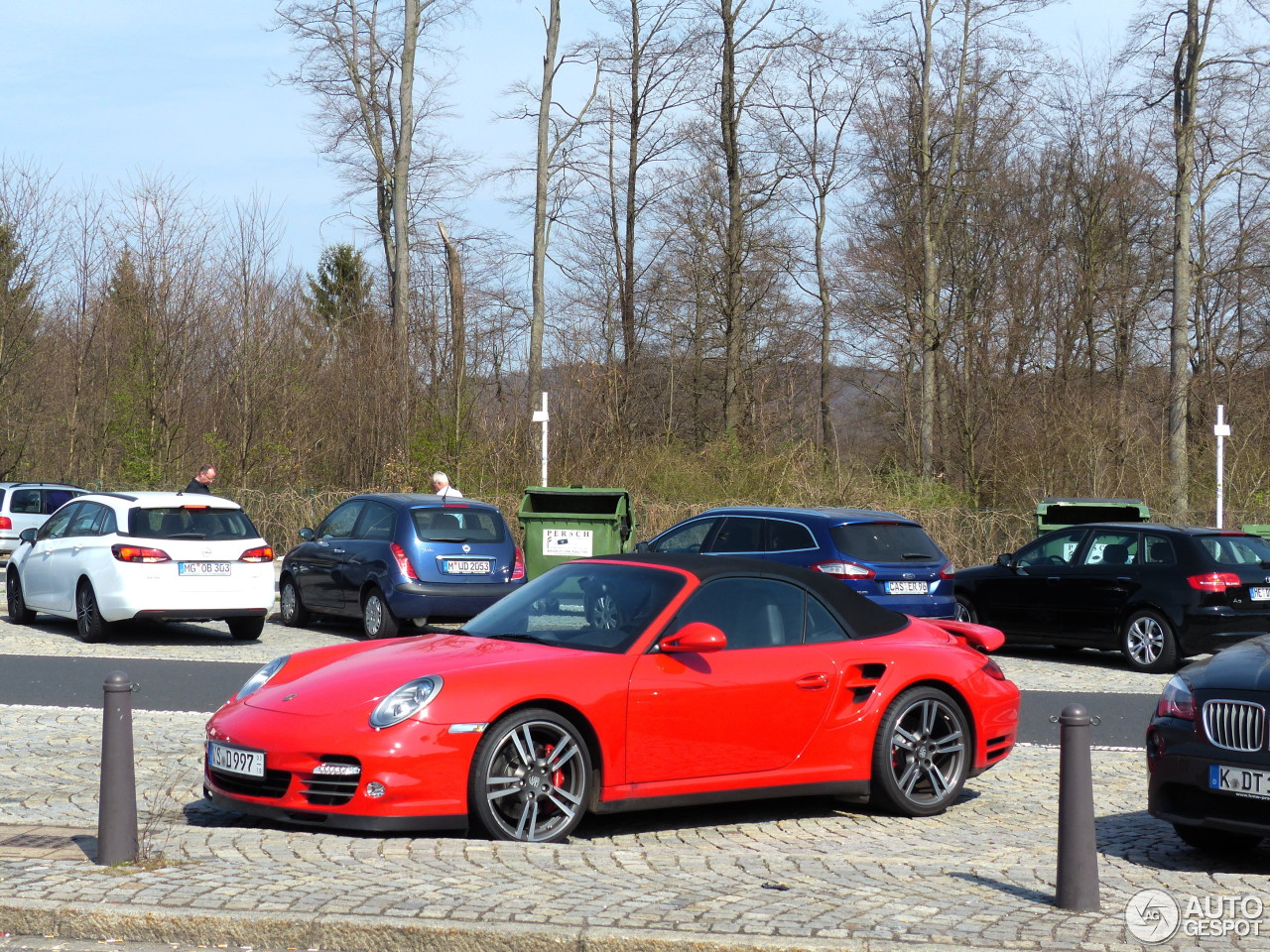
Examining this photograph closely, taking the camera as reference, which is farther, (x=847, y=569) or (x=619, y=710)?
(x=847, y=569)

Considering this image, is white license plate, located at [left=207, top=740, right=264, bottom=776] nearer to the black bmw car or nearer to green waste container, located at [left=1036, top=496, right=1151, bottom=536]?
the black bmw car

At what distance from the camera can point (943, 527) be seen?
82.6ft

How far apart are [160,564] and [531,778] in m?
9.97

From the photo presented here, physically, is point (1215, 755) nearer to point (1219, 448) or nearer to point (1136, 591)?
point (1136, 591)

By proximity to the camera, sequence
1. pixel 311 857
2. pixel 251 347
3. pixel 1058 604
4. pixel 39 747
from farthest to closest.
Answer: pixel 251 347, pixel 1058 604, pixel 39 747, pixel 311 857

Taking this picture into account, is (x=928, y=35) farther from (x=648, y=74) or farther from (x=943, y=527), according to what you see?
(x=943, y=527)

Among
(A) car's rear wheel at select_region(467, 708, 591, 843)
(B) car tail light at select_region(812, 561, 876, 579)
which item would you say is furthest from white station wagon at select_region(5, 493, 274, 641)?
(A) car's rear wheel at select_region(467, 708, 591, 843)

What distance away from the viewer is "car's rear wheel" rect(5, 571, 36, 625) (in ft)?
59.9

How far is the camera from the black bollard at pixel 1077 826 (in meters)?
5.73

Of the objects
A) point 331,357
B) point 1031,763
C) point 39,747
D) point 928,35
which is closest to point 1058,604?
point 1031,763

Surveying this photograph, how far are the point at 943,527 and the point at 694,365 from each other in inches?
647

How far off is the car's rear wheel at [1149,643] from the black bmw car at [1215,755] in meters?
8.52

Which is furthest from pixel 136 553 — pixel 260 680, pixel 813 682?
pixel 813 682

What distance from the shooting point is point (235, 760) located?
23.0 ft
